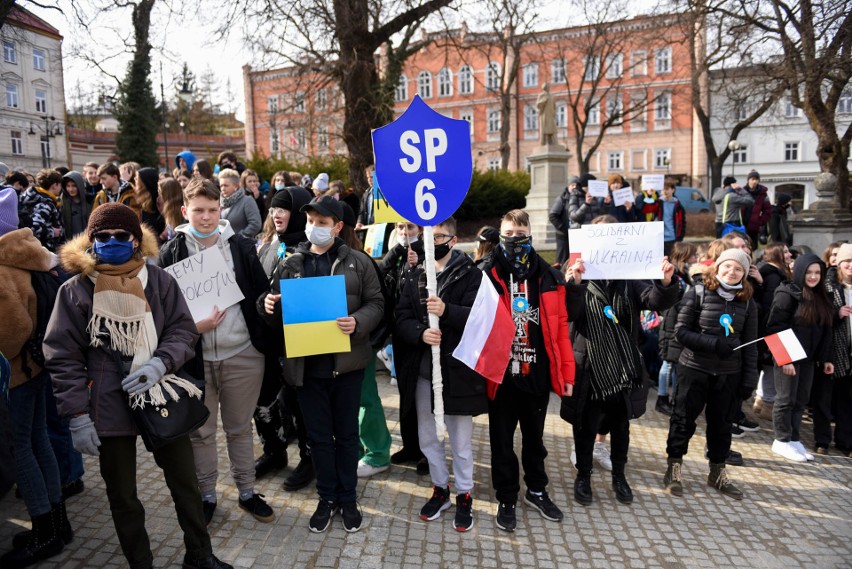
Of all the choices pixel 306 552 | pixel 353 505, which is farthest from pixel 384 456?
pixel 306 552

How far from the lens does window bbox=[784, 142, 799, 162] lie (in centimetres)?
4816

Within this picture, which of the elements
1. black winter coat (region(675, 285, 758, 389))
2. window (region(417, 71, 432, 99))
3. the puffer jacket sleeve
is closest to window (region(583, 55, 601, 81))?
window (region(417, 71, 432, 99))

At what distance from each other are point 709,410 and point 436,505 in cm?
224

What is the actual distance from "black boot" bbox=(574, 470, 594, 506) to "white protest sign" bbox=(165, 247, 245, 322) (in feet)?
9.00

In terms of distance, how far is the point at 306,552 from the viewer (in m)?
3.64

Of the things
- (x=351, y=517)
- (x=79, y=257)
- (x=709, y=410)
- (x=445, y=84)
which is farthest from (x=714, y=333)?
(x=445, y=84)

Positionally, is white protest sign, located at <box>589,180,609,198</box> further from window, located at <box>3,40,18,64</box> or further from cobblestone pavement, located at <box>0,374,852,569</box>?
window, located at <box>3,40,18,64</box>

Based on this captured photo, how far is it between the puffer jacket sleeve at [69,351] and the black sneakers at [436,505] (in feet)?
7.09

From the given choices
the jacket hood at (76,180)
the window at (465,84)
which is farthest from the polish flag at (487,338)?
the window at (465,84)

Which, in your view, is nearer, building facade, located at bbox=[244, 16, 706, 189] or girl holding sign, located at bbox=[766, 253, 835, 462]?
girl holding sign, located at bbox=[766, 253, 835, 462]

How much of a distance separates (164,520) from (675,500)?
356 cm

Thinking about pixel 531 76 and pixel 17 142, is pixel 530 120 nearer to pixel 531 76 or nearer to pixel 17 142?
pixel 531 76

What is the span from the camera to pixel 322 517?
3.89 m

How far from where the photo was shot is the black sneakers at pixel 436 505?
4059 mm
